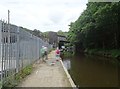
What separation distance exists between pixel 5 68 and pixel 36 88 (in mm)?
1455

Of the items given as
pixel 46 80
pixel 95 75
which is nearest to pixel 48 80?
pixel 46 80

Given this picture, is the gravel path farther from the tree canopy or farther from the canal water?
the tree canopy

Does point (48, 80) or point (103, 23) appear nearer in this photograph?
point (48, 80)

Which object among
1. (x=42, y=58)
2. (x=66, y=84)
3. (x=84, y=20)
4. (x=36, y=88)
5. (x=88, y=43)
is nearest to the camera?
(x=36, y=88)

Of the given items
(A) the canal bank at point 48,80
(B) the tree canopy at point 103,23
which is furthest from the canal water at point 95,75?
(B) the tree canopy at point 103,23

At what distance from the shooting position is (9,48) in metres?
11.9

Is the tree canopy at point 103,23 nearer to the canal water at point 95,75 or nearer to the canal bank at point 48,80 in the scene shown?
the canal water at point 95,75

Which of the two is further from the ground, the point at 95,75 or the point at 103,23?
the point at 103,23

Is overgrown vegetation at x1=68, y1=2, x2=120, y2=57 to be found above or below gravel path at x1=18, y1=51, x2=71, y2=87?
above

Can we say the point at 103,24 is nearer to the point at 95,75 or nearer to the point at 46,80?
the point at 95,75

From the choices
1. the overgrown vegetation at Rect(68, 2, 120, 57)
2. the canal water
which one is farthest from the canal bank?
the overgrown vegetation at Rect(68, 2, 120, 57)

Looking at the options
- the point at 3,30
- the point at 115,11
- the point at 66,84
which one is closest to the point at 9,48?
the point at 3,30

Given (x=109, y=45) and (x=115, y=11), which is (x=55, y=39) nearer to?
(x=109, y=45)

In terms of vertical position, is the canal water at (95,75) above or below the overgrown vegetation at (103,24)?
below
